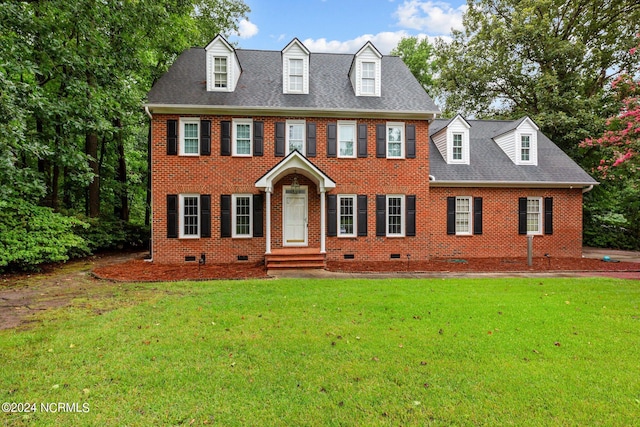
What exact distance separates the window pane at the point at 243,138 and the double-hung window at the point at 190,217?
94.7 inches

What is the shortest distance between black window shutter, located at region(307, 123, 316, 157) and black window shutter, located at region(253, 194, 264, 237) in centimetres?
255

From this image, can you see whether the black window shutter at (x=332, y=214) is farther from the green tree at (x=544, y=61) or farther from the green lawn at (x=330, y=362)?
the green tree at (x=544, y=61)

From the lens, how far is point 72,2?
32.5ft

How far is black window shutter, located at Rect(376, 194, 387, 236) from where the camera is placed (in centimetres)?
1259

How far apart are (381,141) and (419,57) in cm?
1772

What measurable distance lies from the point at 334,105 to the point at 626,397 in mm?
11217

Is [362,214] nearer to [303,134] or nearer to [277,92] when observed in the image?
[303,134]

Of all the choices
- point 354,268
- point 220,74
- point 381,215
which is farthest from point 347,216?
point 220,74

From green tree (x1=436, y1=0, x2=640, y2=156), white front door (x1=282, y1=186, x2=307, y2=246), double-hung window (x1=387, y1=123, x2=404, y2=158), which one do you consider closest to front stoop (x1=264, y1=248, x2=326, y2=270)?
white front door (x1=282, y1=186, x2=307, y2=246)

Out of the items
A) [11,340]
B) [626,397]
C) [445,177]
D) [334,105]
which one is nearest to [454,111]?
[445,177]

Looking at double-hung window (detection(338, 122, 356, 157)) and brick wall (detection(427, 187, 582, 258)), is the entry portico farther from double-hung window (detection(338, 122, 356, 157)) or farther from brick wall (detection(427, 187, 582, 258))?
brick wall (detection(427, 187, 582, 258))

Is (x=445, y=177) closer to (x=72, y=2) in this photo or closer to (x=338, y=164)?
(x=338, y=164)

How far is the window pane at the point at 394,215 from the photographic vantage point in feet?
41.8

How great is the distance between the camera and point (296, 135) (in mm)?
12336
